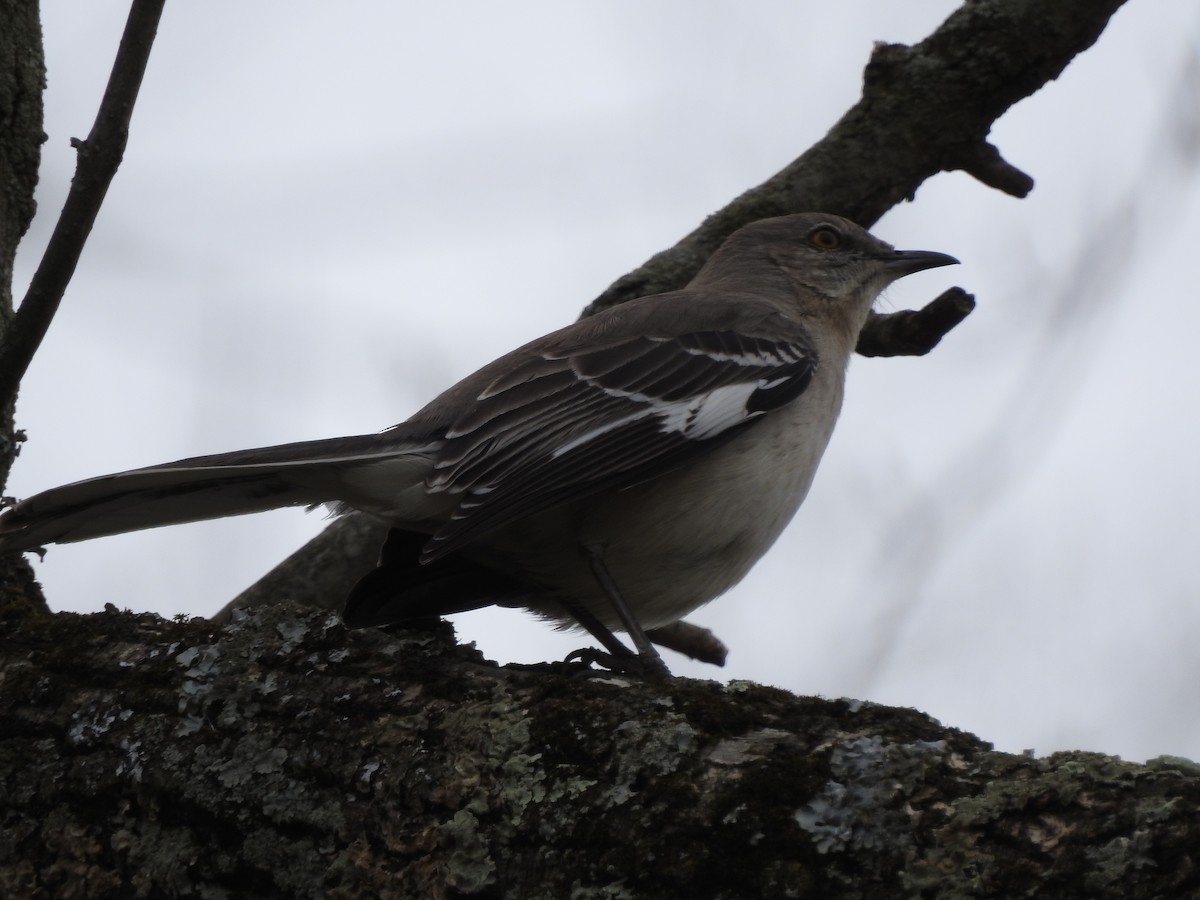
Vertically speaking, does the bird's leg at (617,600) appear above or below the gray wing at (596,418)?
below

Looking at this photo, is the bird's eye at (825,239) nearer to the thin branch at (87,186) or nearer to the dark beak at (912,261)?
the dark beak at (912,261)

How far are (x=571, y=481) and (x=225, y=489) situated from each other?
105 centimetres

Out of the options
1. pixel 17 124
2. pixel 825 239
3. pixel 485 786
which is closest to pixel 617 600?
pixel 485 786

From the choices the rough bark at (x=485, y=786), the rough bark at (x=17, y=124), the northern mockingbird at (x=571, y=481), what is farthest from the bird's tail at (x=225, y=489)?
the rough bark at (x=17, y=124)

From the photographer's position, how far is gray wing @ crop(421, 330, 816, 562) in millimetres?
3959

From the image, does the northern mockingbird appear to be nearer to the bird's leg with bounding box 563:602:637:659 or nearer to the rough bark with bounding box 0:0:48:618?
the bird's leg with bounding box 563:602:637:659

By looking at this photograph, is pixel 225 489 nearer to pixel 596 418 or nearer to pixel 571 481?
pixel 571 481

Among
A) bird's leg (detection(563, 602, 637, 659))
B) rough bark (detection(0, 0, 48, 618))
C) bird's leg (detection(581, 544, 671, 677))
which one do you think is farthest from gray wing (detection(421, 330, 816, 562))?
rough bark (detection(0, 0, 48, 618))

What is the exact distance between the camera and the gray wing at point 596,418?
3.96 metres

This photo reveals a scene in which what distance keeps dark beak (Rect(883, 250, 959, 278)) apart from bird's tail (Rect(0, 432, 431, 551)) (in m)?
2.76

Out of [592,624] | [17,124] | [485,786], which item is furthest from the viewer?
[592,624]

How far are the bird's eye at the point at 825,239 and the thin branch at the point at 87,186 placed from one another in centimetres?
327

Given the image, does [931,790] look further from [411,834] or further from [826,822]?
[411,834]

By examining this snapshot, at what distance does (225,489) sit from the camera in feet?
12.6
